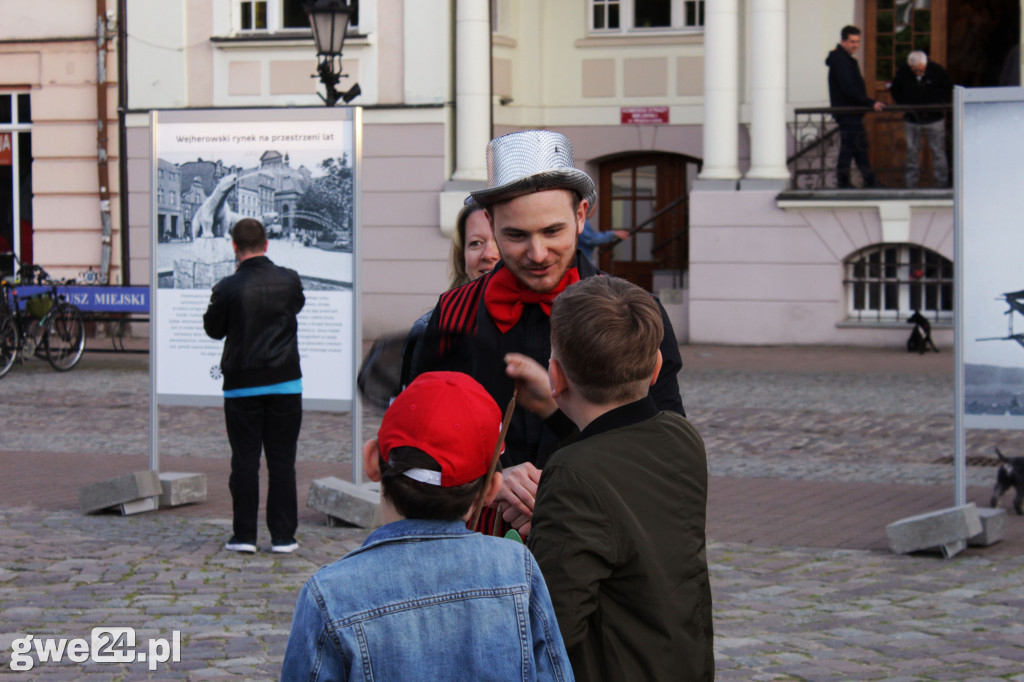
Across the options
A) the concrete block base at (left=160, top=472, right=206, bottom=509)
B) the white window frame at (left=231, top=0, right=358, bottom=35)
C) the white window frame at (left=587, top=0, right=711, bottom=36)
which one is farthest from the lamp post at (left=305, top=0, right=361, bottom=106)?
the white window frame at (left=587, top=0, right=711, bottom=36)

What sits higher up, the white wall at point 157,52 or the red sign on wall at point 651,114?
the white wall at point 157,52

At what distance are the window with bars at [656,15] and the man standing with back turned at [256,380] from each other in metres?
15.3

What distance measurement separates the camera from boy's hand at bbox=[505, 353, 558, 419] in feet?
8.63

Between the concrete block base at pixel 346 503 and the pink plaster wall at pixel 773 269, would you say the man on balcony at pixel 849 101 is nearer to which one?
the pink plaster wall at pixel 773 269

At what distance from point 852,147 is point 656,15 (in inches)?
172

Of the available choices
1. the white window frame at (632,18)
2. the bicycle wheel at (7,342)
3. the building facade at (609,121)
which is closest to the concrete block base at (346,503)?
the bicycle wheel at (7,342)

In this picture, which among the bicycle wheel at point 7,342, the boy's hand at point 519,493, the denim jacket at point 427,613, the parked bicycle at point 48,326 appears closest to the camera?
the denim jacket at point 427,613

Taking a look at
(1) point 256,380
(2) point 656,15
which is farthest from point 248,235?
(2) point 656,15

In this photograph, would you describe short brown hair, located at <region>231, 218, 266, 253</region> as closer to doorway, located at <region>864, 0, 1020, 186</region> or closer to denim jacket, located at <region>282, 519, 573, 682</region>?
denim jacket, located at <region>282, 519, 573, 682</region>

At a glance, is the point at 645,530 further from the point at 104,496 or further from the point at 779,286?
the point at 779,286

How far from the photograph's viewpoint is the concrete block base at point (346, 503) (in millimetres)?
7898

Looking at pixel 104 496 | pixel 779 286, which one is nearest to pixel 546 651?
pixel 104 496

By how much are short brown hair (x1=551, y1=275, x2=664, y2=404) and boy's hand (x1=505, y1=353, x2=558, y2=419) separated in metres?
0.13

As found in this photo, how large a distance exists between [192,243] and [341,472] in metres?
2.21
